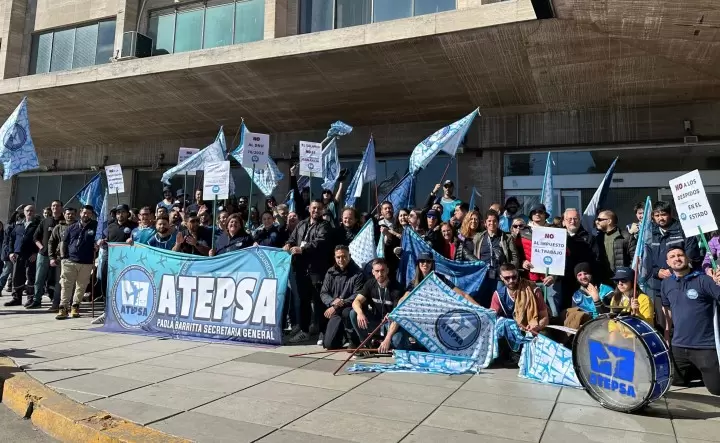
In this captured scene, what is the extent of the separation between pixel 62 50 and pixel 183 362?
666 inches

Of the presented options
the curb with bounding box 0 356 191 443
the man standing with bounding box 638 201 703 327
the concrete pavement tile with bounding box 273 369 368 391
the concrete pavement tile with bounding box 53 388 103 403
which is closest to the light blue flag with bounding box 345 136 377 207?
the concrete pavement tile with bounding box 273 369 368 391

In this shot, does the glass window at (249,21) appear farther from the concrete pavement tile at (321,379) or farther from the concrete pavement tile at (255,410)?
the concrete pavement tile at (255,410)

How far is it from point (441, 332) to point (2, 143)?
367 inches

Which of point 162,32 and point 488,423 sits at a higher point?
point 162,32

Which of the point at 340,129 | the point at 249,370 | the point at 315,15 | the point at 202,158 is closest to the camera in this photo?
the point at 249,370

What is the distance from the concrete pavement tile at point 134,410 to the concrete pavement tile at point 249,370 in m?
1.21

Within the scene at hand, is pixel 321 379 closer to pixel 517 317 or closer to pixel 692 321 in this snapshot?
pixel 517 317

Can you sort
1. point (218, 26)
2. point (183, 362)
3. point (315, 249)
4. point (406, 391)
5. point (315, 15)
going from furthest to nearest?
point (218, 26) → point (315, 15) → point (315, 249) → point (183, 362) → point (406, 391)

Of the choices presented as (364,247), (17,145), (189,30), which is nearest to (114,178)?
(17,145)

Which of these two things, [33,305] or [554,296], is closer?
[554,296]

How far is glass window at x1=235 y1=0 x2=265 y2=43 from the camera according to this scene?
14.6 meters

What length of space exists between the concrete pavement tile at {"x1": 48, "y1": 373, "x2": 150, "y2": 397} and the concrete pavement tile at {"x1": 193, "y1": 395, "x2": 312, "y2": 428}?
3.44 ft

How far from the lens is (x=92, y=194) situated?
1146 centimetres

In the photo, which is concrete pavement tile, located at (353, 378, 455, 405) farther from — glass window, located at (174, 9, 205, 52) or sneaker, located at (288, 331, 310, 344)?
glass window, located at (174, 9, 205, 52)
